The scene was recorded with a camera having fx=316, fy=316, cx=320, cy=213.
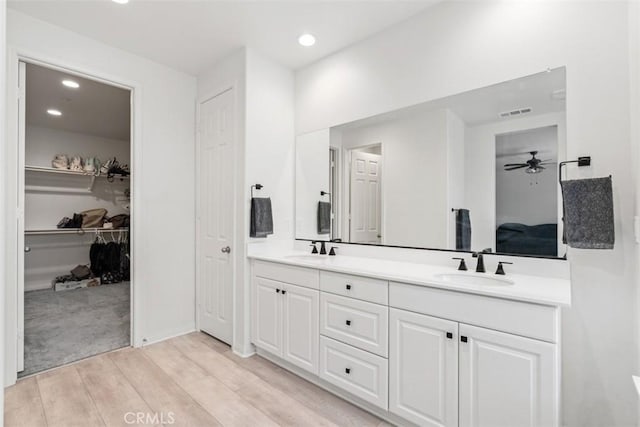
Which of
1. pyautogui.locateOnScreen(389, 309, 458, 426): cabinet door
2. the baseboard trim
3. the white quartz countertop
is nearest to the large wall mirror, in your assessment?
the white quartz countertop

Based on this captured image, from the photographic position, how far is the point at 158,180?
305 cm

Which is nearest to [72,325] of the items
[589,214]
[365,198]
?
[365,198]

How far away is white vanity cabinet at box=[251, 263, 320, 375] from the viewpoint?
2.22 m

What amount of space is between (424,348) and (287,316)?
1.09 metres

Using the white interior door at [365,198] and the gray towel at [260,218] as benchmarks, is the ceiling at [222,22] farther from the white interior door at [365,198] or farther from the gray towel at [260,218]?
the gray towel at [260,218]

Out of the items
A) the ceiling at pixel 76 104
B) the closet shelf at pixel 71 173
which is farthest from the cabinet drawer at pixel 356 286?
the closet shelf at pixel 71 173

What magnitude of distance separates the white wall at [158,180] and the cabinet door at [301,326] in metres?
1.40

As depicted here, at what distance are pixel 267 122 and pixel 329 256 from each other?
1.36m

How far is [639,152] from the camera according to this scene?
140cm

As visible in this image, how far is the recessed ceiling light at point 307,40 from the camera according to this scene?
2.57 m

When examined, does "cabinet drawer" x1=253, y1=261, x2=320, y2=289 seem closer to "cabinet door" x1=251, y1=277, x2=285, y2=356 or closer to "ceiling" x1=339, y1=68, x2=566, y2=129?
"cabinet door" x1=251, y1=277, x2=285, y2=356

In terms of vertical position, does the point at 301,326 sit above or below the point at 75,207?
below

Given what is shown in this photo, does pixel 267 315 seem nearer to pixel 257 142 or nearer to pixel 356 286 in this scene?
pixel 356 286

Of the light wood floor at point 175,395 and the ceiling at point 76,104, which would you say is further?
the ceiling at point 76,104
